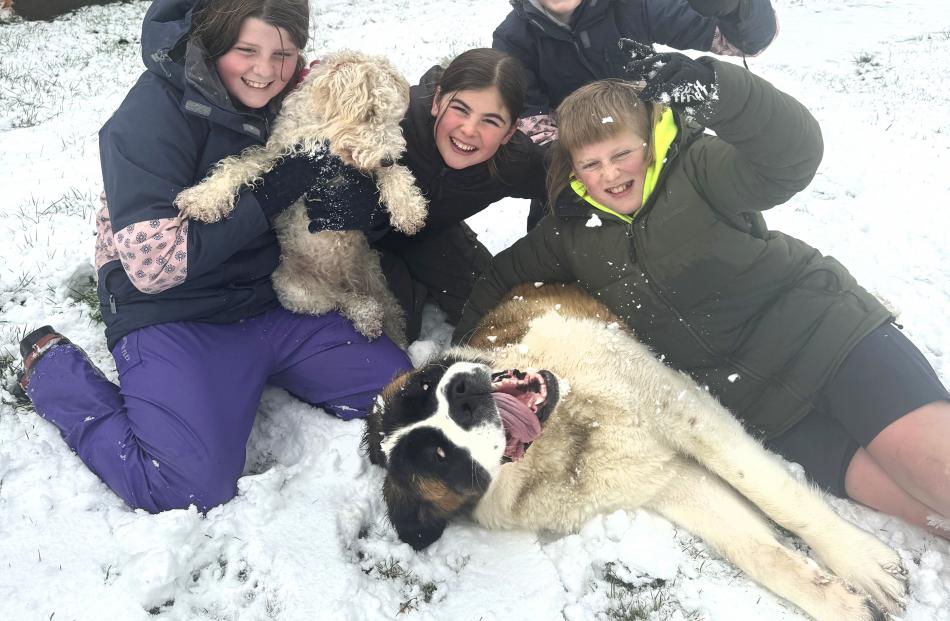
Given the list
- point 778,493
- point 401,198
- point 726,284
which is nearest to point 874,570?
point 778,493

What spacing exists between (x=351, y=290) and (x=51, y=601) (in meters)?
1.95

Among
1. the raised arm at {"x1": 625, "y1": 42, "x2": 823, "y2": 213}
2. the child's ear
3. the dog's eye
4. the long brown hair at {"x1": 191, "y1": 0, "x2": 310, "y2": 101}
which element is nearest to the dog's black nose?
the dog's eye

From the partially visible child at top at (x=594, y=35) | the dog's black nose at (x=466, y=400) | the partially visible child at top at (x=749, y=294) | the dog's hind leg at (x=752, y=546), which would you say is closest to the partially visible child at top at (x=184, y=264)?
the dog's black nose at (x=466, y=400)

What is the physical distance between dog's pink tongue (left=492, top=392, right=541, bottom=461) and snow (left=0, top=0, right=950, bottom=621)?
48cm

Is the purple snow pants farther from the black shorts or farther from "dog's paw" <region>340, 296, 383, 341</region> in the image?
the black shorts

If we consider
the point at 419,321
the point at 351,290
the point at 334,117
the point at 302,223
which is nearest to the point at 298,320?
the point at 351,290

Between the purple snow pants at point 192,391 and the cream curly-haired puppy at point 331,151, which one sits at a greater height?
the cream curly-haired puppy at point 331,151

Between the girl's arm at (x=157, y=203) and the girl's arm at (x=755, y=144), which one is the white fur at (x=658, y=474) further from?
the girl's arm at (x=157, y=203)

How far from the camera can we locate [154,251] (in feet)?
8.48

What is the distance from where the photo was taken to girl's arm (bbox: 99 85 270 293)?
2582mm

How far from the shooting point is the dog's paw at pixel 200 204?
8.69 feet

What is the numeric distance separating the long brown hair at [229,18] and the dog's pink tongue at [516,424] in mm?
1989

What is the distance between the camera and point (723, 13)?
309 cm

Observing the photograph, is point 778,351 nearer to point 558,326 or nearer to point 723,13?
point 558,326
